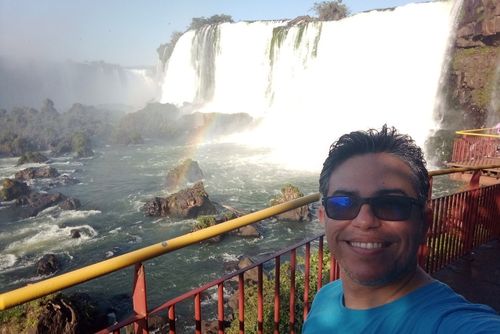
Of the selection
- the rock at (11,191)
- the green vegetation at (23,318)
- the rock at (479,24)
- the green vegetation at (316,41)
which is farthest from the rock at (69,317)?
the green vegetation at (316,41)

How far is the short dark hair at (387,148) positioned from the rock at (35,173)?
67.5ft

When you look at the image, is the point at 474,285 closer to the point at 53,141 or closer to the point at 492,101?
the point at 492,101

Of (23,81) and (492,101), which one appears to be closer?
(492,101)

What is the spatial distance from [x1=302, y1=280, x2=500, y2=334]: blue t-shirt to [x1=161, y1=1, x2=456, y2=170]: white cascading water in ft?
60.9

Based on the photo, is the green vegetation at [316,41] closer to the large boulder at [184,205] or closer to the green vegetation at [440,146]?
the green vegetation at [440,146]

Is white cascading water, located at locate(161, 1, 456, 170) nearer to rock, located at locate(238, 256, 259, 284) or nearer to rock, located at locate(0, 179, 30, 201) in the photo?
rock, located at locate(238, 256, 259, 284)

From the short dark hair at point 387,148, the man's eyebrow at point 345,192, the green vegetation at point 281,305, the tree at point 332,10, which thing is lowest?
the green vegetation at point 281,305

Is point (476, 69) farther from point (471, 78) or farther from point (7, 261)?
point (7, 261)

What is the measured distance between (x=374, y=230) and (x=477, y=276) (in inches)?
141

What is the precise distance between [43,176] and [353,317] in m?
20.8

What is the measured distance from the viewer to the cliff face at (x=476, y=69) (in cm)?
1773

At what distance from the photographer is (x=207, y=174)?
19.3m

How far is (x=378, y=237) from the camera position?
1389 mm

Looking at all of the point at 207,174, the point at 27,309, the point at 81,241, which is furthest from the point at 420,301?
the point at 207,174
